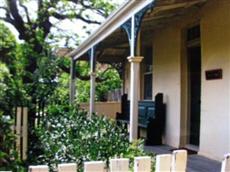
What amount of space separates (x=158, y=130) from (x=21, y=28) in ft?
28.3

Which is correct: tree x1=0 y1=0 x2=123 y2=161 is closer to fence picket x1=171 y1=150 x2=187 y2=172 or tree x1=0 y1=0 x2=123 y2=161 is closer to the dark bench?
the dark bench

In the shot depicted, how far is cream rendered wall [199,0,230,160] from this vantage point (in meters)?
6.44

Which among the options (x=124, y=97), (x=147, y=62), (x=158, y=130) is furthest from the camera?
(x=124, y=97)

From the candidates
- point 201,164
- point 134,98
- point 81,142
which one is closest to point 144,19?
point 134,98

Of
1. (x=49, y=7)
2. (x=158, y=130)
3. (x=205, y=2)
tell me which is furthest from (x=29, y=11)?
(x=205, y=2)

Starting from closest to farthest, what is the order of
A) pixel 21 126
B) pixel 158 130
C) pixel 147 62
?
pixel 21 126 < pixel 158 130 < pixel 147 62

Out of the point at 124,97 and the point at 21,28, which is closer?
the point at 124,97

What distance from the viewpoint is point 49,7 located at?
1622 centimetres

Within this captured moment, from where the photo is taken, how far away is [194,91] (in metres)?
8.00

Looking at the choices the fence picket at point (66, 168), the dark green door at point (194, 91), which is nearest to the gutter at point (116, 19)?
the dark green door at point (194, 91)

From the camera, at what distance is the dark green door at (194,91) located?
7.80 meters

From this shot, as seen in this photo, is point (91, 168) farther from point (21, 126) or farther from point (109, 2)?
point (109, 2)

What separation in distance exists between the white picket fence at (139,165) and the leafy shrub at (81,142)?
94.6 inches

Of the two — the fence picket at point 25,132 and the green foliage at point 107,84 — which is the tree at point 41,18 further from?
the fence picket at point 25,132
